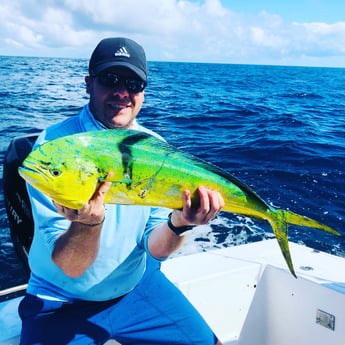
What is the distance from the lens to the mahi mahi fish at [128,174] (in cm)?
124

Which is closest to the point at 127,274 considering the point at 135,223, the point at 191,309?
the point at 135,223

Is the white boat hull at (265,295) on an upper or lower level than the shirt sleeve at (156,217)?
lower

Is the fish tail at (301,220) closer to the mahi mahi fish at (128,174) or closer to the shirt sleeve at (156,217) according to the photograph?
the mahi mahi fish at (128,174)

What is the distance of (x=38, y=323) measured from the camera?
1932 millimetres

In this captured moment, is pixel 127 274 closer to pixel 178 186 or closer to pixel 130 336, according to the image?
pixel 130 336

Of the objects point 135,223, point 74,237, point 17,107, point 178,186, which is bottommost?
point 17,107

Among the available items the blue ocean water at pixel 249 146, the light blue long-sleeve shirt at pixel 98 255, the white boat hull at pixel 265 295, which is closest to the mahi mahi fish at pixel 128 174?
the light blue long-sleeve shirt at pixel 98 255

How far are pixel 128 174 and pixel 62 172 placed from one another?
10.2 inches

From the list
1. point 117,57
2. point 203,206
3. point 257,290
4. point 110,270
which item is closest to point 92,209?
point 203,206

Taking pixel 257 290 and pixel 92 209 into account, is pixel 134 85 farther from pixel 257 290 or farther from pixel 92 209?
pixel 257 290

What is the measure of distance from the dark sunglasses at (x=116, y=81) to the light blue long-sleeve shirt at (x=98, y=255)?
23 centimetres

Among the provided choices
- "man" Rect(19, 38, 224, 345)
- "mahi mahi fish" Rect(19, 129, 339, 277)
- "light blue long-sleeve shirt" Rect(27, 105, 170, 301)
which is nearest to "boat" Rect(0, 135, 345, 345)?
"man" Rect(19, 38, 224, 345)

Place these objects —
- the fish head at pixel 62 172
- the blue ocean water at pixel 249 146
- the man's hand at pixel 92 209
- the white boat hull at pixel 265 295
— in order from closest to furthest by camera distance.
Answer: the fish head at pixel 62 172 < the man's hand at pixel 92 209 < the white boat hull at pixel 265 295 < the blue ocean water at pixel 249 146

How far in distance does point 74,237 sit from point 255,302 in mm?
2013
